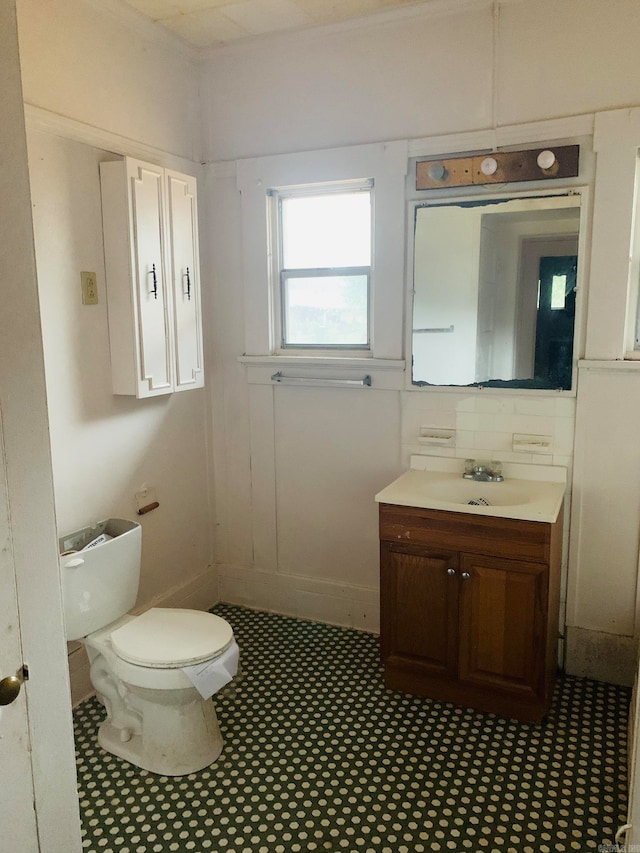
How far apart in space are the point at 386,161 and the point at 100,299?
136 centimetres

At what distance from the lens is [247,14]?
2793 mm

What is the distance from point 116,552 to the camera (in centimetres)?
248

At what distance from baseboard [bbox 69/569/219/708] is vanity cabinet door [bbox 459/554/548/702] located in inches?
56.8

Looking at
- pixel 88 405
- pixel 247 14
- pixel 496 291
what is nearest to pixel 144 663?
pixel 88 405

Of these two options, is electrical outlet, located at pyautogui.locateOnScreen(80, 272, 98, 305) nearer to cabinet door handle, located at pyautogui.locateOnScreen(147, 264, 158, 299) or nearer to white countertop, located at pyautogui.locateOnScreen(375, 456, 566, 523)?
cabinet door handle, located at pyautogui.locateOnScreen(147, 264, 158, 299)

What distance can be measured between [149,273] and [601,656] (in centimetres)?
247

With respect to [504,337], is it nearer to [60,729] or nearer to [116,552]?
[116,552]

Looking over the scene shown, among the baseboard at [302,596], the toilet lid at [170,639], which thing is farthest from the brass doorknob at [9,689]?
the baseboard at [302,596]

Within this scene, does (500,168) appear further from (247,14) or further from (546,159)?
(247,14)

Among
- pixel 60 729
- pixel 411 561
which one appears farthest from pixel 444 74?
pixel 60 729

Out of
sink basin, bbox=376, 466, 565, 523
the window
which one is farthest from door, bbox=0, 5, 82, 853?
the window

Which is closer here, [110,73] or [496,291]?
[110,73]

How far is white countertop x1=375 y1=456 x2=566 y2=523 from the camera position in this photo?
8.16 ft

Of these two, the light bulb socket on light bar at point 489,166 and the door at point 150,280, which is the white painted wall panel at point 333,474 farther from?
the light bulb socket on light bar at point 489,166
